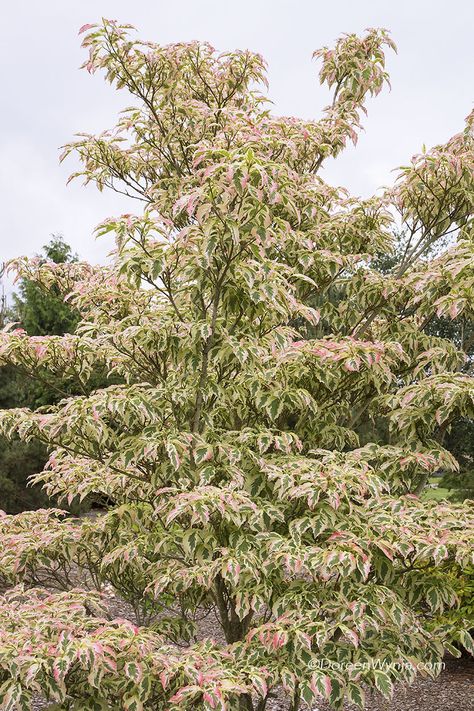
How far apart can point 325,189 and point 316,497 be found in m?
1.97

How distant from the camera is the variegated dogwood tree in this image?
8.96 ft

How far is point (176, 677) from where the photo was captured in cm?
268

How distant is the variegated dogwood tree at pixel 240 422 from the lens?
273cm

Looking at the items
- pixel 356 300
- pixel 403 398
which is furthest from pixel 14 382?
pixel 403 398

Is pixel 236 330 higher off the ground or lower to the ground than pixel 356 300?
lower

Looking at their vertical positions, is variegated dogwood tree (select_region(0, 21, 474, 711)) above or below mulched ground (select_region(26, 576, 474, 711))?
above

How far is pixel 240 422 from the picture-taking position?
3898 millimetres

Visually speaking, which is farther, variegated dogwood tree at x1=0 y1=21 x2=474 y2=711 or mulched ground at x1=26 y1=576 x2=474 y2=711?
mulched ground at x1=26 y1=576 x2=474 y2=711

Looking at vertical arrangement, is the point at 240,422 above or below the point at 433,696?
above

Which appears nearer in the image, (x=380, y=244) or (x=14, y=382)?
(x=380, y=244)

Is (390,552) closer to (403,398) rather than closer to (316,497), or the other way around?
(316,497)

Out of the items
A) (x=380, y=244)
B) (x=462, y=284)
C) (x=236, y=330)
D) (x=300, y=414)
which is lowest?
(x=300, y=414)

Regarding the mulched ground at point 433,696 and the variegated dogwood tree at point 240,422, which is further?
the mulched ground at point 433,696

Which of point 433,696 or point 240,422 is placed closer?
point 240,422
